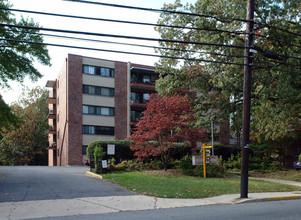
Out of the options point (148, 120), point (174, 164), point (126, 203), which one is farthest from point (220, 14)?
point (126, 203)

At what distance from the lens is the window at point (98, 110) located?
38875mm

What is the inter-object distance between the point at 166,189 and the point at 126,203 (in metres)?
2.81

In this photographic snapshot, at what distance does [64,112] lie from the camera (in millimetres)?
39844

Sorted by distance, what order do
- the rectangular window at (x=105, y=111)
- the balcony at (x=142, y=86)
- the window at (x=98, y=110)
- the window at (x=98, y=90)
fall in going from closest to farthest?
the window at (x=98, y=110)
the window at (x=98, y=90)
the rectangular window at (x=105, y=111)
the balcony at (x=142, y=86)

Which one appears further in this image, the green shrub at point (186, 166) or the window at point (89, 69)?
the window at point (89, 69)

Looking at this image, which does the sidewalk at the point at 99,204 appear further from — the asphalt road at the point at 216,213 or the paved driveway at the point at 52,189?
the paved driveway at the point at 52,189

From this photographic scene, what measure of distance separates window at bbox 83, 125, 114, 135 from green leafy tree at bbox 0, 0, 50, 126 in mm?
18358

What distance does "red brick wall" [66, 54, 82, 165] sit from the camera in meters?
37.3

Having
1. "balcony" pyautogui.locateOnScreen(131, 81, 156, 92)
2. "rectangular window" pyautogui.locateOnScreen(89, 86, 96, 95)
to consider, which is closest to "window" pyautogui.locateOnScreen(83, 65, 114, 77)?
"rectangular window" pyautogui.locateOnScreen(89, 86, 96, 95)

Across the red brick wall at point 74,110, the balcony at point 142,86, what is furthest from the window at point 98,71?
the balcony at point 142,86

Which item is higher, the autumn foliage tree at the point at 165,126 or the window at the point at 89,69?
the window at the point at 89,69

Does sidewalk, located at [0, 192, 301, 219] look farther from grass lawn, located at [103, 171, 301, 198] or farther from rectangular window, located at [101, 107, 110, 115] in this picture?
rectangular window, located at [101, 107, 110, 115]

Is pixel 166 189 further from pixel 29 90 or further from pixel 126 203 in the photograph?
pixel 29 90

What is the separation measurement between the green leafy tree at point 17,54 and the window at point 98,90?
18312 millimetres
